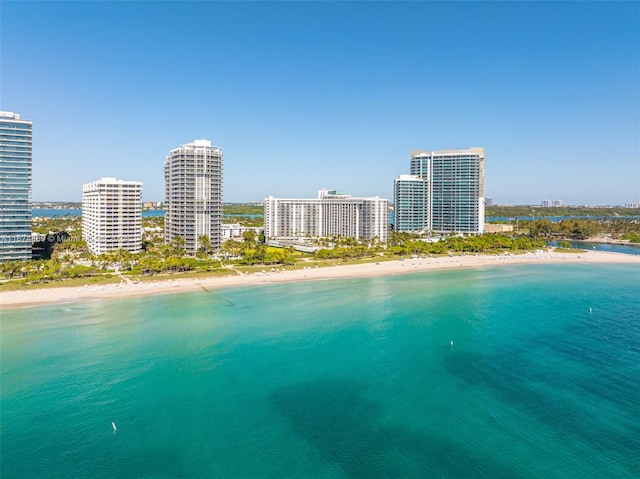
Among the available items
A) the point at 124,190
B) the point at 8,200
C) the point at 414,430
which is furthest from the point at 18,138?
the point at 414,430

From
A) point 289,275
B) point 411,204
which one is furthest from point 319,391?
point 411,204

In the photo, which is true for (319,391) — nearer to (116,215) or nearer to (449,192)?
(116,215)

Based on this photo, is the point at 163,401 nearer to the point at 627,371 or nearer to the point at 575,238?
the point at 627,371

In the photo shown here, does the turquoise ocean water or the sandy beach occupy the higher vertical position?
the sandy beach

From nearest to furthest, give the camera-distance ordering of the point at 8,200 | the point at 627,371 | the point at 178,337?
the point at 627,371 < the point at 178,337 < the point at 8,200

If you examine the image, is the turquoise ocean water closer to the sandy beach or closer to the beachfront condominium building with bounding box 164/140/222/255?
the sandy beach

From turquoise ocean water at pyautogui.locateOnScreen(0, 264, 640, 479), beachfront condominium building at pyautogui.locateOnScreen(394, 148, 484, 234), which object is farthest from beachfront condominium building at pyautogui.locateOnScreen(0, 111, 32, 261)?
beachfront condominium building at pyautogui.locateOnScreen(394, 148, 484, 234)
